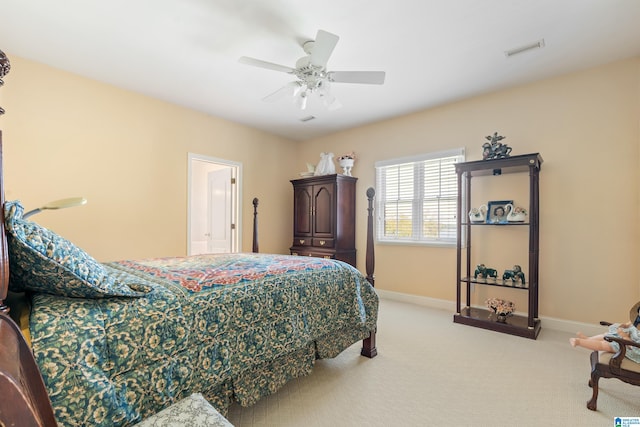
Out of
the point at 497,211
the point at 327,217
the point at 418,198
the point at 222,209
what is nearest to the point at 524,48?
the point at 497,211

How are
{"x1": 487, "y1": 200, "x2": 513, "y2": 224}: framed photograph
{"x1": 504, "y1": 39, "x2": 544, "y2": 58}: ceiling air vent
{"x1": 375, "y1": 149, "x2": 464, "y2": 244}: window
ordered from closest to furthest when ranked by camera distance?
{"x1": 504, "y1": 39, "x2": 544, "y2": 58}: ceiling air vent, {"x1": 487, "y1": 200, "x2": 513, "y2": 224}: framed photograph, {"x1": 375, "y1": 149, "x2": 464, "y2": 244}: window

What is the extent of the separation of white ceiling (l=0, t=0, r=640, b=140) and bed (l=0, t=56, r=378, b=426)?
1.94 metres

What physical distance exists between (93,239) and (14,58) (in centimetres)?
190

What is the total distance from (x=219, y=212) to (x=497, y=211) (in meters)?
4.13

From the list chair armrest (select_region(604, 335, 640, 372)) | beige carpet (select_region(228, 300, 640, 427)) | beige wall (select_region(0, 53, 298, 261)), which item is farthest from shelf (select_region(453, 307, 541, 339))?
beige wall (select_region(0, 53, 298, 261))

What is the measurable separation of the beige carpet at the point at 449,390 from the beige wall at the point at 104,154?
2.77 m

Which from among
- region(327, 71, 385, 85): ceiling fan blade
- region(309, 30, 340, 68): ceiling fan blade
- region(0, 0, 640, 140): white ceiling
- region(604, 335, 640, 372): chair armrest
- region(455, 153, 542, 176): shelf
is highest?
region(0, 0, 640, 140): white ceiling

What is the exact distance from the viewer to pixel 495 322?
3.27 meters

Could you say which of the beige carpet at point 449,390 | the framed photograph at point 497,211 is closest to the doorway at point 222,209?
the beige carpet at point 449,390

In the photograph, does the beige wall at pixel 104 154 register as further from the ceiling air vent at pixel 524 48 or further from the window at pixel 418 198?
the ceiling air vent at pixel 524 48

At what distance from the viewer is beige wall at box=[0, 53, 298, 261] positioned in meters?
3.00

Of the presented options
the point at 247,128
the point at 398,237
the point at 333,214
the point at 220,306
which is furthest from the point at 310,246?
the point at 220,306

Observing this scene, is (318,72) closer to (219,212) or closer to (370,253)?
(370,253)

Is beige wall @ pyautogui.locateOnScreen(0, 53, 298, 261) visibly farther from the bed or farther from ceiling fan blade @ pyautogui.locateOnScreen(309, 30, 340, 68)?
ceiling fan blade @ pyautogui.locateOnScreen(309, 30, 340, 68)
